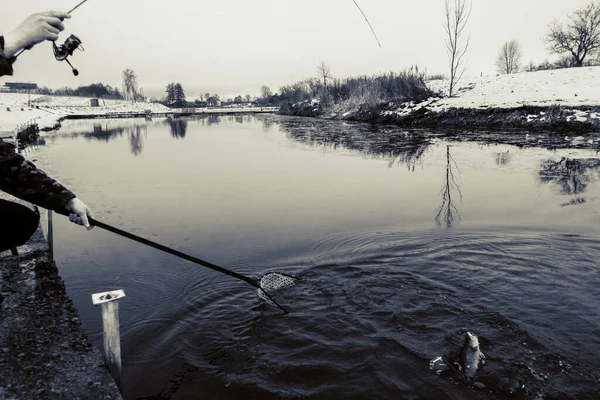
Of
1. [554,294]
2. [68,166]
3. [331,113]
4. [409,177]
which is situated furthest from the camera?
[331,113]

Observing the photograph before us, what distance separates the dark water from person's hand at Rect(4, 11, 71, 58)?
110 inches

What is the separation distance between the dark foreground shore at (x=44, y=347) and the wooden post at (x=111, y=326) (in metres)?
0.10

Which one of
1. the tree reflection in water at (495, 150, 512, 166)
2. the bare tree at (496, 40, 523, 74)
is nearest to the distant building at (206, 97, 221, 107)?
the bare tree at (496, 40, 523, 74)

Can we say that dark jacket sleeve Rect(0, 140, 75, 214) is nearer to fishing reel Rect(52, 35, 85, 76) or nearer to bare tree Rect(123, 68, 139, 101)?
fishing reel Rect(52, 35, 85, 76)

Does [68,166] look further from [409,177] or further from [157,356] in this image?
[157,356]

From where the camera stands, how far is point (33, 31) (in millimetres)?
2451

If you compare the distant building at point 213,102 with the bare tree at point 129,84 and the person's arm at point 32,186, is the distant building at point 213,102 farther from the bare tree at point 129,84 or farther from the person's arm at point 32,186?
the person's arm at point 32,186

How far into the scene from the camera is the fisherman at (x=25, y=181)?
7.89ft

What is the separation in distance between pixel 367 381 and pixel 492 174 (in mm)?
10451

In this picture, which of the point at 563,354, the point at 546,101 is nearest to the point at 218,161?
the point at 563,354

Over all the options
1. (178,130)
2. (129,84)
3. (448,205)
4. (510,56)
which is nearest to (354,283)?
(448,205)

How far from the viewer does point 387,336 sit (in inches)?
167

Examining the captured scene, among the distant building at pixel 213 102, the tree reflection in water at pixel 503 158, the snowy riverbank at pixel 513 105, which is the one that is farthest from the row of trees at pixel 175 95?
the tree reflection in water at pixel 503 158

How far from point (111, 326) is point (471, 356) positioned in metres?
3.13
